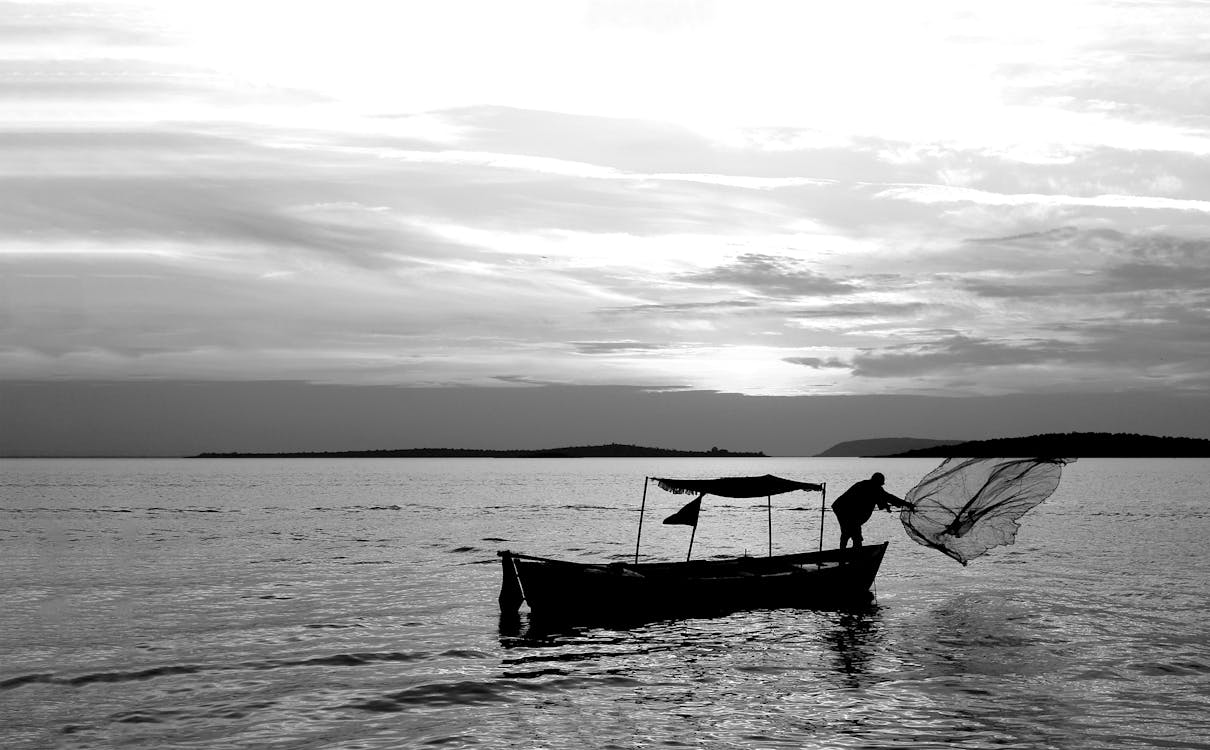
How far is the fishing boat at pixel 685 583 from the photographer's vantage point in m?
25.2

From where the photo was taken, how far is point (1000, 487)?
1040 inches

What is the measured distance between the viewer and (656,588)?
83.9 ft

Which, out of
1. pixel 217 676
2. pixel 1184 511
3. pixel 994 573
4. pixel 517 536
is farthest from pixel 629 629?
pixel 1184 511

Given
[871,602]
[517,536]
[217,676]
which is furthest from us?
[517,536]

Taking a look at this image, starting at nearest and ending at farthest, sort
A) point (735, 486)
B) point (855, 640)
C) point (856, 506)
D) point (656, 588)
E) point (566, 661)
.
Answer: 1. point (566, 661)
2. point (855, 640)
3. point (656, 588)
4. point (735, 486)
5. point (856, 506)

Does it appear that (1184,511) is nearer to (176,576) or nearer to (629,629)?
(629,629)

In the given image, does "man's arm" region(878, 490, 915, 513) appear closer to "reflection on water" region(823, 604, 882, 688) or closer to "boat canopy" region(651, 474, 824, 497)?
"boat canopy" region(651, 474, 824, 497)

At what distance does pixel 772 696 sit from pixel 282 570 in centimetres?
2604

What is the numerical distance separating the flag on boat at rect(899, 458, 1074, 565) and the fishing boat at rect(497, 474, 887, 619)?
285cm

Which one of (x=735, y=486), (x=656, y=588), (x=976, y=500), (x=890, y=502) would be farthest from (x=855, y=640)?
(x=976, y=500)

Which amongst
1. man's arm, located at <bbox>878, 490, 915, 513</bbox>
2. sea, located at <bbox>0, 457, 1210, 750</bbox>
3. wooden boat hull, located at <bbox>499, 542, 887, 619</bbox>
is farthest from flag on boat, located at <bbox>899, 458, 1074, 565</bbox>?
wooden boat hull, located at <bbox>499, 542, 887, 619</bbox>

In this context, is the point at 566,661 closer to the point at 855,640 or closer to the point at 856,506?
the point at 855,640

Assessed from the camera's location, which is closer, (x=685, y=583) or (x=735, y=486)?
(x=685, y=583)

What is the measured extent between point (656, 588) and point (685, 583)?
0.85m
